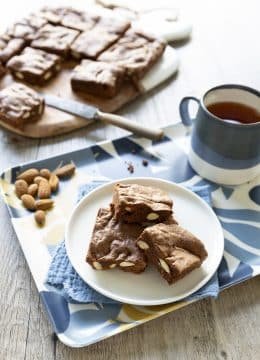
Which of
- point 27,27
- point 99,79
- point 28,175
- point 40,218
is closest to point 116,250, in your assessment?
point 40,218

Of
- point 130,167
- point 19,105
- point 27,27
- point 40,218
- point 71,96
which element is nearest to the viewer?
point 40,218

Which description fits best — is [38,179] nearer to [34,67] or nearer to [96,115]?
[96,115]

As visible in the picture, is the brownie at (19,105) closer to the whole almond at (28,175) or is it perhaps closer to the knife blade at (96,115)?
the knife blade at (96,115)

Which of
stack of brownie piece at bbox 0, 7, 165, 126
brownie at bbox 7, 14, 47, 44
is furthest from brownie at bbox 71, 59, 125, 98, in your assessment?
brownie at bbox 7, 14, 47, 44

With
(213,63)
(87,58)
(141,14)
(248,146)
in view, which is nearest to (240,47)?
(213,63)

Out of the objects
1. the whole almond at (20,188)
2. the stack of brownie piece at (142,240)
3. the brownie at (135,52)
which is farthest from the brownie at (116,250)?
the brownie at (135,52)

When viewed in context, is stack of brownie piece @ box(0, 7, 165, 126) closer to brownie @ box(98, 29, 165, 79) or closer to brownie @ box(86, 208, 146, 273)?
brownie @ box(98, 29, 165, 79)
